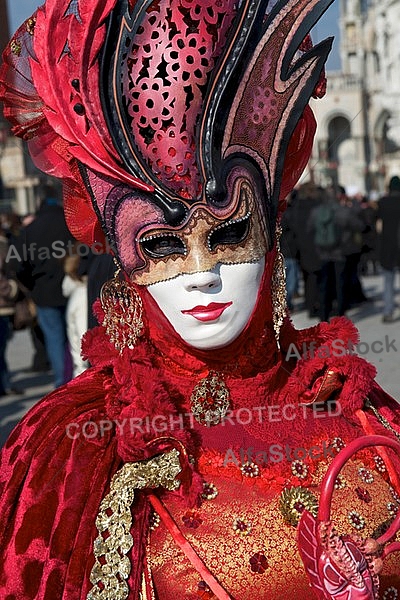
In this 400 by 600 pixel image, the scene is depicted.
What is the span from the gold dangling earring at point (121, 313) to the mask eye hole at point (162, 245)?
0.50 ft

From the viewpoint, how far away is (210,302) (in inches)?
82.4

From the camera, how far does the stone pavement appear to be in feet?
25.0

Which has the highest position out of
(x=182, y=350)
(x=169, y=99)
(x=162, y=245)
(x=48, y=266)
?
(x=169, y=99)

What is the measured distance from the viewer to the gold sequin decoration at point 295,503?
2174 mm

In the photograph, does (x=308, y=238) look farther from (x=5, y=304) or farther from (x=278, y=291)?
(x=278, y=291)

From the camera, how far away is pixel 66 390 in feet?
7.61

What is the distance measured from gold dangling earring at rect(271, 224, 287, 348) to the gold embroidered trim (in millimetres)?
404

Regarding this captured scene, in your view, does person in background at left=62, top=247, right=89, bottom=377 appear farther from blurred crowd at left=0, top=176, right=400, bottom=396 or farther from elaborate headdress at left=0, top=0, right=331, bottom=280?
elaborate headdress at left=0, top=0, right=331, bottom=280

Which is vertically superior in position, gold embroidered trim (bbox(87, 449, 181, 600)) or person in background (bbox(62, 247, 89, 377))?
gold embroidered trim (bbox(87, 449, 181, 600))

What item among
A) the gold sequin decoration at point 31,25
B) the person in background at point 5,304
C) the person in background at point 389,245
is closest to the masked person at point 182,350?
the gold sequin decoration at point 31,25

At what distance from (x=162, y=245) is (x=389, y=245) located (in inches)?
385

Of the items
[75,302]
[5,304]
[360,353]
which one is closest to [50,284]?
[75,302]

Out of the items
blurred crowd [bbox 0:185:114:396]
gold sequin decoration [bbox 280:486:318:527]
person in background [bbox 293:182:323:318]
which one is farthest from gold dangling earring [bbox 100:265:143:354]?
person in background [bbox 293:182:323:318]

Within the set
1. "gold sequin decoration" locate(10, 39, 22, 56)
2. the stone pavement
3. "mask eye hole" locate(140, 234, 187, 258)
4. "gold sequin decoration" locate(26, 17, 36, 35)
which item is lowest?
the stone pavement
